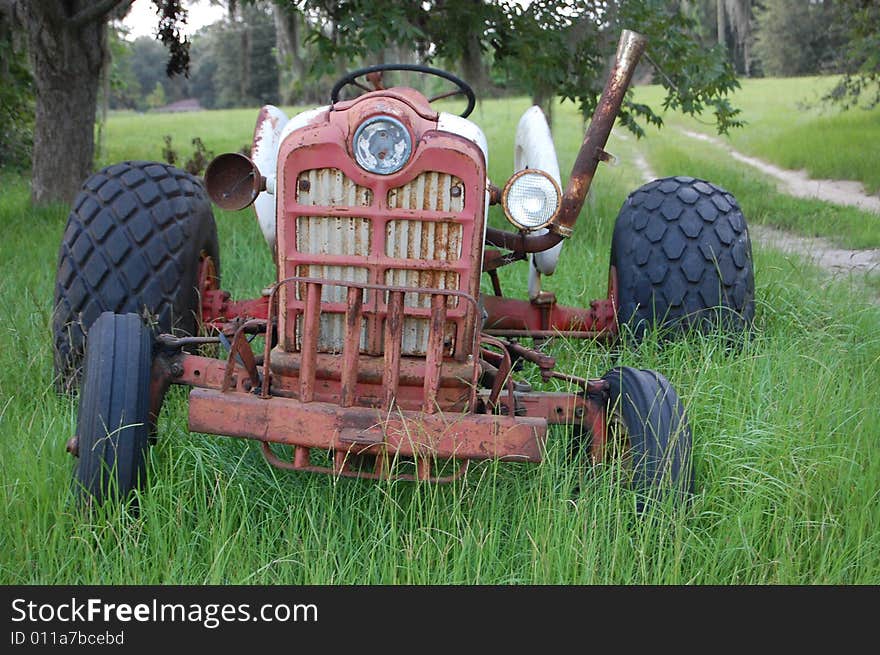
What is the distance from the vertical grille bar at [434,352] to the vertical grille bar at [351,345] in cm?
22

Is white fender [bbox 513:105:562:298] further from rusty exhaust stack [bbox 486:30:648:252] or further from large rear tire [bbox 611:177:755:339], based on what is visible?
Result: large rear tire [bbox 611:177:755:339]

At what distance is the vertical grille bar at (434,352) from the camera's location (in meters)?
2.92

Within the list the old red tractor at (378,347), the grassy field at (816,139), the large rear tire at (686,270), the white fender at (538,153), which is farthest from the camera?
the grassy field at (816,139)

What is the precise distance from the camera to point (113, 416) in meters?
2.93

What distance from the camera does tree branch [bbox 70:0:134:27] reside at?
7535 mm

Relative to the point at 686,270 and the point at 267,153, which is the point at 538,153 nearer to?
the point at 686,270

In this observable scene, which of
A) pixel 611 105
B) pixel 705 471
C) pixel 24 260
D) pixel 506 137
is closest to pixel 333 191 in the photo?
pixel 611 105

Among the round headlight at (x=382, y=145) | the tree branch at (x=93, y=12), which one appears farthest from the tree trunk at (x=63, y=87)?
the round headlight at (x=382, y=145)

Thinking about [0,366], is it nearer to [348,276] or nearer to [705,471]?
[348,276]

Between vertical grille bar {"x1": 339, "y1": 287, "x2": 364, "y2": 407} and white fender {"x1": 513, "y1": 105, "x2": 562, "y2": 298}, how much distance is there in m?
1.17

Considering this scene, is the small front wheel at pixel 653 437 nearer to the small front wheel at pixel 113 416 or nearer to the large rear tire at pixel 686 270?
the large rear tire at pixel 686 270

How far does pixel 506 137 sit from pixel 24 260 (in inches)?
720

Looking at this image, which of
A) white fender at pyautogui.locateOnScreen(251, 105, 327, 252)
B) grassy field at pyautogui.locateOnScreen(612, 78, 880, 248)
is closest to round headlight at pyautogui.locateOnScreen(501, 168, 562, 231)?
white fender at pyautogui.locateOnScreen(251, 105, 327, 252)

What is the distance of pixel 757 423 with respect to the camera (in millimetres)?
3588
